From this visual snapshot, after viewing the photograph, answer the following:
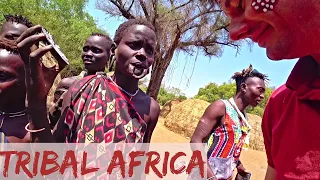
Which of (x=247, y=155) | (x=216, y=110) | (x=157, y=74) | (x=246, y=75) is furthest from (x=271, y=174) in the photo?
(x=157, y=74)

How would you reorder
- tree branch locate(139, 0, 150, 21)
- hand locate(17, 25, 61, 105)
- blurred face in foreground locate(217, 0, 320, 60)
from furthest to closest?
tree branch locate(139, 0, 150, 21), hand locate(17, 25, 61, 105), blurred face in foreground locate(217, 0, 320, 60)

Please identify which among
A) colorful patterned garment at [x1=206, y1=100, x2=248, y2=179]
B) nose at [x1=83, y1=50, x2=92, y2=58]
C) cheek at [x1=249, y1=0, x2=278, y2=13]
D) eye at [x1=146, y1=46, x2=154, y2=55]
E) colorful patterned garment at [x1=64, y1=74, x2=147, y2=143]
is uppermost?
cheek at [x1=249, y1=0, x2=278, y2=13]

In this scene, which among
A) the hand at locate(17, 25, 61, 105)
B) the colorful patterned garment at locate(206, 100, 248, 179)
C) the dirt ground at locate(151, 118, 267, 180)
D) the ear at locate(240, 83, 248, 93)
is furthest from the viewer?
the dirt ground at locate(151, 118, 267, 180)

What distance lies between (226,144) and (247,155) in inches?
355

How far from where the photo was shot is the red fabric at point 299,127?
1.07 m

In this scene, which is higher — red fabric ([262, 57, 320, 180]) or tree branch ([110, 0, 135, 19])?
tree branch ([110, 0, 135, 19])

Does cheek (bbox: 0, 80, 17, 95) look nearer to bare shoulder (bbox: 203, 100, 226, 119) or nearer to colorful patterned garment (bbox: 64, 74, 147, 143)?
colorful patterned garment (bbox: 64, 74, 147, 143)

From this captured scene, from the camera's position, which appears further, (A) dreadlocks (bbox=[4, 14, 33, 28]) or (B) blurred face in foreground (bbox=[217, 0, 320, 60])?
→ (A) dreadlocks (bbox=[4, 14, 33, 28])

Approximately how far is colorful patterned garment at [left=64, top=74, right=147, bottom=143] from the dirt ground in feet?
26.6

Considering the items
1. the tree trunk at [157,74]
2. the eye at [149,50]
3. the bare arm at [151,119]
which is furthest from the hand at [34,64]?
the tree trunk at [157,74]

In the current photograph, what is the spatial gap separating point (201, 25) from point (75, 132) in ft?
46.3

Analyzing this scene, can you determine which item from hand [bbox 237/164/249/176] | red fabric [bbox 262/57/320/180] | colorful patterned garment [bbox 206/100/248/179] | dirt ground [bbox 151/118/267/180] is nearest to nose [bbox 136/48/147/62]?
red fabric [bbox 262/57/320/180]

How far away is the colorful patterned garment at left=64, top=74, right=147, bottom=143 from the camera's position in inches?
75.0

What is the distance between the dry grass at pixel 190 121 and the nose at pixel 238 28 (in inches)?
473
